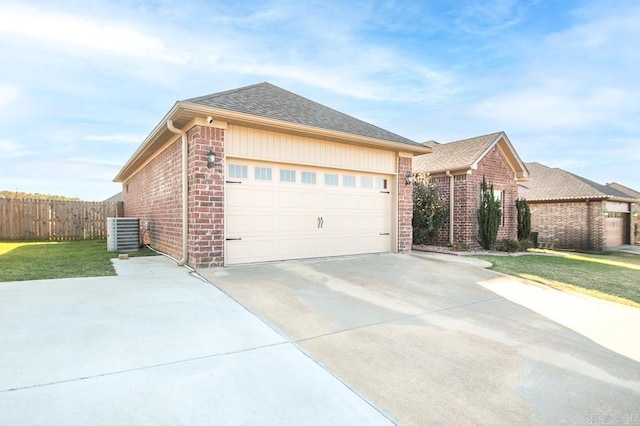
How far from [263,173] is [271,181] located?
0.85ft

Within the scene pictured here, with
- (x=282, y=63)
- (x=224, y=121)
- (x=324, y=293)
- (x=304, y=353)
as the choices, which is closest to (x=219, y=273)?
(x=324, y=293)

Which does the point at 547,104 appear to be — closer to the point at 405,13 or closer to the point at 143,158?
the point at 405,13

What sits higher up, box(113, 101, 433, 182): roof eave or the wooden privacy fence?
box(113, 101, 433, 182): roof eave

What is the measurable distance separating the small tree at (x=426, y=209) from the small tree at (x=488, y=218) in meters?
1.36

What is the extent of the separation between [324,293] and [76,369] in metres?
3.23

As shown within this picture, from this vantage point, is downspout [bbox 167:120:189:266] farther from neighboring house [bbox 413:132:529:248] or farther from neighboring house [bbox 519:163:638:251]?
neighboring house [bbox 519:163:638:251]

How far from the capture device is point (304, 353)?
2996 mm

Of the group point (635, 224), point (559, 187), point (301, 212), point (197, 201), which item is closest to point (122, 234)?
point (197, 201)

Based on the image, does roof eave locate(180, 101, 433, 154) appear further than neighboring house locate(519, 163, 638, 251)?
No

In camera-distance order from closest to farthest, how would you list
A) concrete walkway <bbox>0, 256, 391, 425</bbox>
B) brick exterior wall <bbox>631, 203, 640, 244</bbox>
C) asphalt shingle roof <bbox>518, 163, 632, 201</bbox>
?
concrete walkway <bbox>0, 256, 391, 425</bbox>, asphalt shingle roof <bbox>518, 163, 632, 201</bbox>, brick exterior wall <bbox>631, 203, 640, 244</bbox>

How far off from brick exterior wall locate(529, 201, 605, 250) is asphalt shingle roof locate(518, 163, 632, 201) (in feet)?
1.53

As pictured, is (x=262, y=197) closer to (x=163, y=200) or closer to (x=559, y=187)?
(x=163, y=200)

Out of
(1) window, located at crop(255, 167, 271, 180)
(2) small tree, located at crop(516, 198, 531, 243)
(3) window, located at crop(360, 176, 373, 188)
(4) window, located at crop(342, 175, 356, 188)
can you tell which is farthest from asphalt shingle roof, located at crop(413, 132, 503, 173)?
(1) window, located at crop(255, 167, 271, 180)

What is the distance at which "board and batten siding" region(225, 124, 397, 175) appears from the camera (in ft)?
22.5
